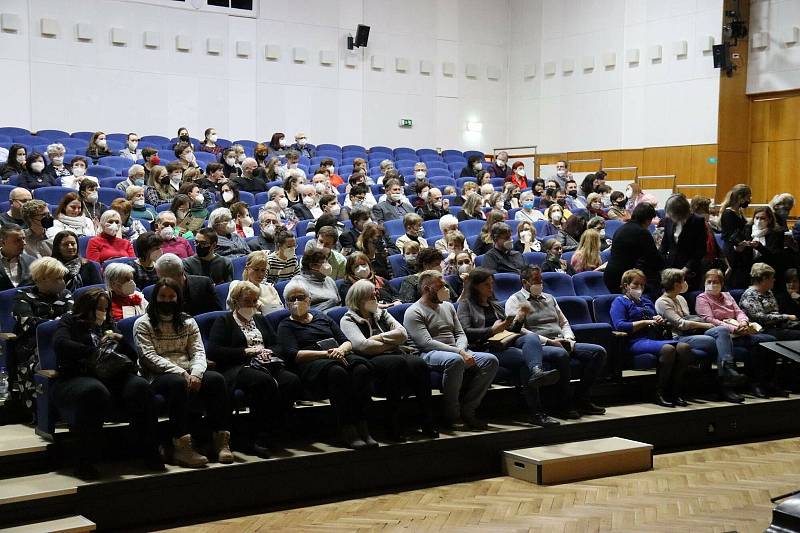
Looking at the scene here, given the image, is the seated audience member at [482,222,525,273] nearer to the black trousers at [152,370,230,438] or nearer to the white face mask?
the white face mask

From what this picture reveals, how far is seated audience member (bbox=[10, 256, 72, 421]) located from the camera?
369cm

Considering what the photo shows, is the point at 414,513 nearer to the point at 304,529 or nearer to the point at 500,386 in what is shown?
the point at 304,529

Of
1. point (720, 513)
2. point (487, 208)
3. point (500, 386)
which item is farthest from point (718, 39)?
point (720, 513)

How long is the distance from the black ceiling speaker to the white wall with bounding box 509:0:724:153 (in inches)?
99.4

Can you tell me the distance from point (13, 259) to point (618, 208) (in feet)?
19.4

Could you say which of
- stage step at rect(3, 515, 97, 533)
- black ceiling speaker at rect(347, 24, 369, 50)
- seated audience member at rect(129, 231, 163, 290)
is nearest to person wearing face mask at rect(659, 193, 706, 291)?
seated audience member at rect(129, 231, 163, 290)

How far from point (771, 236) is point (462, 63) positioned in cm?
728

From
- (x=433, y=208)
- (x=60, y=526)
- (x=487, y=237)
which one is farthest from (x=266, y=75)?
(x=60, y=526)

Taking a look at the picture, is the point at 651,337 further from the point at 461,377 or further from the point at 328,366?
the point at 328,366

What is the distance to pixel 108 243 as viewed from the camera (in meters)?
4.91

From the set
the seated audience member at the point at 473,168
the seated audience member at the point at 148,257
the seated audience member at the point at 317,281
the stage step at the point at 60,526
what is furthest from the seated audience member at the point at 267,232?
the seated audience member at the point at 473,168

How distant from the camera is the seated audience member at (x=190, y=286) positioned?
406 centimetres

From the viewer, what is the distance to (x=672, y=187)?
10.5m

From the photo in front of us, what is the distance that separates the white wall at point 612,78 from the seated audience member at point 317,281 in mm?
7251
